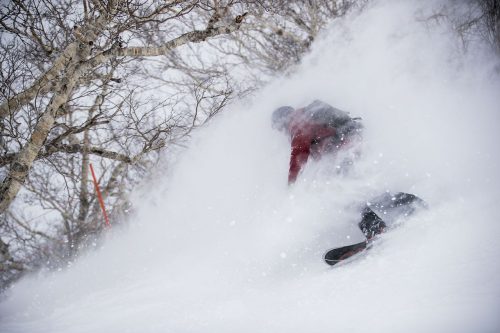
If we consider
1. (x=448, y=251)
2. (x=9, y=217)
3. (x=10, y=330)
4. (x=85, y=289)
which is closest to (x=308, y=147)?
(x=448, y=251)

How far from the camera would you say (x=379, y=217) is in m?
2.88

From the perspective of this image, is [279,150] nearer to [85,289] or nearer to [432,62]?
[432,62]

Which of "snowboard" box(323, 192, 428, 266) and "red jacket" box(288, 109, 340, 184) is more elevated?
"red jacket" box(288, 109, 340, 184)

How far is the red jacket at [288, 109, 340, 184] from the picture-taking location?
10.5 feet

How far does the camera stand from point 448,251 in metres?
2.29

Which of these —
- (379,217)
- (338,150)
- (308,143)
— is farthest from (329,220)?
(308,143)

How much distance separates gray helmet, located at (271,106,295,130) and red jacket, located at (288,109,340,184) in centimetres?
75

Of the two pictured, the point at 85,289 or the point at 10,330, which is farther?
the point at 85,289

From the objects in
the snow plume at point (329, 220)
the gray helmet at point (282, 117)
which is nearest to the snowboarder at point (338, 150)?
the snow plume at point (329, 220)

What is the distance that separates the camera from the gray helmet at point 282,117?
4162mm

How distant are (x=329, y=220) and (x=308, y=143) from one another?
40.9 inches

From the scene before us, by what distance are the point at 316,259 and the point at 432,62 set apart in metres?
3.95

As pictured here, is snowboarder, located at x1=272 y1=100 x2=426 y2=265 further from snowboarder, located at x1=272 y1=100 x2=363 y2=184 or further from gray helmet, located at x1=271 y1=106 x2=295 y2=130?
gray helmet, located at x1=271 y1=106 x2=295 y2=130

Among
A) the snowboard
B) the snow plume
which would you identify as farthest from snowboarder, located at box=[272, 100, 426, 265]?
the snow plume
